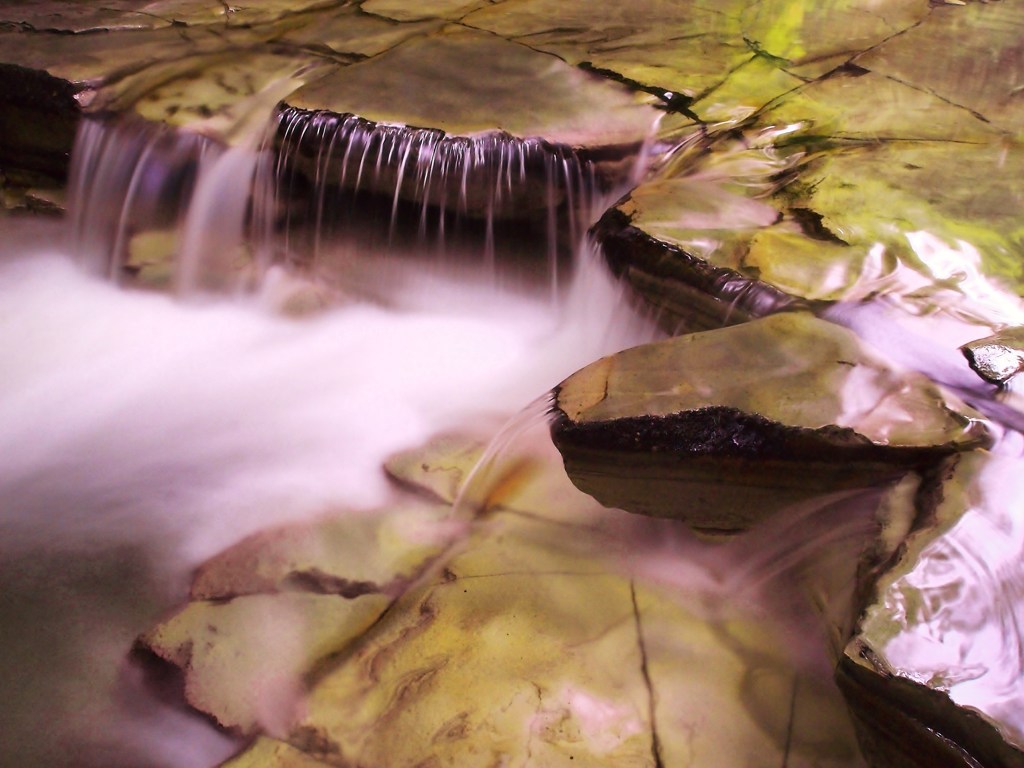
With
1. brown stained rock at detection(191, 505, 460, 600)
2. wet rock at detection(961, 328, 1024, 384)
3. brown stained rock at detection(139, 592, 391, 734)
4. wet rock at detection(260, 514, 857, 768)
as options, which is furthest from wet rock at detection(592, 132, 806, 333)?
brown stained rock at detection(139, 592, 391, 734)

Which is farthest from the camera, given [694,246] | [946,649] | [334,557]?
[694,246]

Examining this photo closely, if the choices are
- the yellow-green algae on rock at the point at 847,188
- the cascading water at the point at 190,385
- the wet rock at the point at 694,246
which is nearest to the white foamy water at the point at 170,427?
the cascading water at the point at 190,385

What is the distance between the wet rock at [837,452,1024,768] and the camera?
1706 millimetres

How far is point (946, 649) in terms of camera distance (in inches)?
70.8

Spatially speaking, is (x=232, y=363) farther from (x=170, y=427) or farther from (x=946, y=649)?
(x=946, y=649)

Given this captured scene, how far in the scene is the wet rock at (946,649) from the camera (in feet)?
5.60

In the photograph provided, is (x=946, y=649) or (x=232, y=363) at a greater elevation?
(x=946, y=649)

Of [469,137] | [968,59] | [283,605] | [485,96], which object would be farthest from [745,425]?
[968,59]

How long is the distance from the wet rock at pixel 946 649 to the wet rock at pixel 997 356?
475 mm

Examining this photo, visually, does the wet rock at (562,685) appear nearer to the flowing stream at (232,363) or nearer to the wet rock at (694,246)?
the flowing stream at (232,363)

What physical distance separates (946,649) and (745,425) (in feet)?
2.20

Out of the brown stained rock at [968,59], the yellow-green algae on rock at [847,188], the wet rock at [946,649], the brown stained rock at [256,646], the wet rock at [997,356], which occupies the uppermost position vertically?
the brown stained rock at [968,59]

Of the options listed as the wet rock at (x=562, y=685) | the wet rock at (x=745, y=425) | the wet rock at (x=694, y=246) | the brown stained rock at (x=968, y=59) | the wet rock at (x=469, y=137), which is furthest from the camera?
the brown stained rock at (x=968, y=59)

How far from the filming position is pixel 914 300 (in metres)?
2.71
